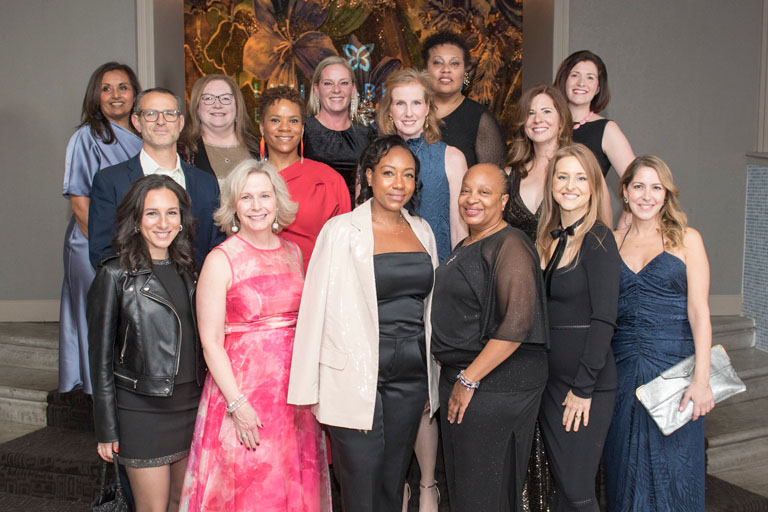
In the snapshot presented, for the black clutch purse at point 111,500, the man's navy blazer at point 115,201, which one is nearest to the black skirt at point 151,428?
the black clutch purse at point 111,500

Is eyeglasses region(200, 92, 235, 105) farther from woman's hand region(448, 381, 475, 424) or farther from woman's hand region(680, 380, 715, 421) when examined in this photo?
woman's hand region(680, 380, 715, 421)

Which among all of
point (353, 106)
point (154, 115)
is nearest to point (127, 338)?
point (154, 115)

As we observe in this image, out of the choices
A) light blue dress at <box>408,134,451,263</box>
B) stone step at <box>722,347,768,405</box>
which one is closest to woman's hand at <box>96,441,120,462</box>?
light blue dress at <box>408,134,451,263</box>

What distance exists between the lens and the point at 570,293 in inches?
101

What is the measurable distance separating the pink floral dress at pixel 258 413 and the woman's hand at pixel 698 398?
4.90 ft

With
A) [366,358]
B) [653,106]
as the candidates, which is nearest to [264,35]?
[653,106]

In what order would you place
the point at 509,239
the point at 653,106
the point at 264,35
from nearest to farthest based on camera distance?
1. the point at 509,239
2. the point at 653,106
3. the point at 264,35

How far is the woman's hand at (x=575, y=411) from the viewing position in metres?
2.55

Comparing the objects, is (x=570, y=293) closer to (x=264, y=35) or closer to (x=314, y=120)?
(x=314, y=120)

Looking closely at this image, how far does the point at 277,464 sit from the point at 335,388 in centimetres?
36

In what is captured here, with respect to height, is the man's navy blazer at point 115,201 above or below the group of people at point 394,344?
above

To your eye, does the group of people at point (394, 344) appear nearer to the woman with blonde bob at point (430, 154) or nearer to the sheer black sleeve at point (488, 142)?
the woman with blonde bob at point (430, 154)

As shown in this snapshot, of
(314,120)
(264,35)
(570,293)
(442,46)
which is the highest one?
(264,35)

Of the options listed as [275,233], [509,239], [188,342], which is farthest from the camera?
[275,233]
